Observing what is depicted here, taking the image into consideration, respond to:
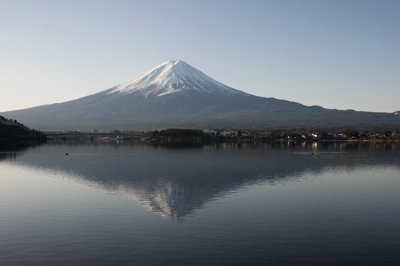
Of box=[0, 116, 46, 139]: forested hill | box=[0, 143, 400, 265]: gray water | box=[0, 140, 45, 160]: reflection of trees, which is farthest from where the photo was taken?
box=[0, 116, 46, 139]: forested hill

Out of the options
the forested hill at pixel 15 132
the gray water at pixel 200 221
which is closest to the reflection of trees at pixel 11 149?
the forested hill at pixel 15 132

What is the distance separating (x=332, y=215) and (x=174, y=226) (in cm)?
809

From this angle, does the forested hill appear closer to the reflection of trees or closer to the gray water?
the reflection of trees

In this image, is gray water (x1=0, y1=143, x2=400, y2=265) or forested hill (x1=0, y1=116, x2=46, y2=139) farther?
forested hill (x1=0, y1=116, x2=46, y2=139)

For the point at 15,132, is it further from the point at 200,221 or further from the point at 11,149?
the point at 200,221

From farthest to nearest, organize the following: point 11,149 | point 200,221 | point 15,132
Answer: point 15,132 → point 11,149 → point 200,221

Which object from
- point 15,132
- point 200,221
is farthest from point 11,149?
point 200,221

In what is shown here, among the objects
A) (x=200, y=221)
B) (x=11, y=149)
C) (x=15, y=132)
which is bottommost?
(x=200, y=221)

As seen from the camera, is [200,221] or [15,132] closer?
[200,221]

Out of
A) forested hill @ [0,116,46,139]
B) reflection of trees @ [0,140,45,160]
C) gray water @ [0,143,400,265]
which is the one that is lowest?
gray water @ [0,143,400,265]

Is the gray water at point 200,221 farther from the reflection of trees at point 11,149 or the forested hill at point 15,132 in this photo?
the forested hill at point 15,132

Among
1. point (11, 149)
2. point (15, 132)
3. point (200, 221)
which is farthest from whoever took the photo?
point (15, 132)

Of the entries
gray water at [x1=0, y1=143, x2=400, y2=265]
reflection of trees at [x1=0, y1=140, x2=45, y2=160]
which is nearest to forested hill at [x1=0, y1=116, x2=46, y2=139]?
reflection of trees at [x1=0, y1=140, x2=45, y2=160]

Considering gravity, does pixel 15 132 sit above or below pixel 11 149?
above
